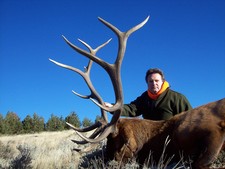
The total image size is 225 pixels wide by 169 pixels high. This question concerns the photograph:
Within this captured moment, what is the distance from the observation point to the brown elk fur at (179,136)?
433cm

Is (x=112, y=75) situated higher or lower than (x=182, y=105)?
higher

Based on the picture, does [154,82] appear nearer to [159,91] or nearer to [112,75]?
[159,91]

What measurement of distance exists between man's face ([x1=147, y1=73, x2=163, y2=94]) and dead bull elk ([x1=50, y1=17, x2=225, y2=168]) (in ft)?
3.99

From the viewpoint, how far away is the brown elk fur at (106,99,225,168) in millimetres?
4332

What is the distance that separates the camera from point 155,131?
17.1 feet

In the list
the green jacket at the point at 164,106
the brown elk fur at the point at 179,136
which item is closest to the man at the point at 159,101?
the green jacket at the point at 164,106

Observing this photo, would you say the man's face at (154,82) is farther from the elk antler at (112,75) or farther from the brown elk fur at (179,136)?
the elk antler at (112,75)

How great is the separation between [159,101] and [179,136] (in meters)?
1.87

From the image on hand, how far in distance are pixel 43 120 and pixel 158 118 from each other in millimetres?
33538

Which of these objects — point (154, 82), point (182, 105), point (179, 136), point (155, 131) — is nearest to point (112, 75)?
point (155, 131)

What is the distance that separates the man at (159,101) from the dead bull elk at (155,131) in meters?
1.07

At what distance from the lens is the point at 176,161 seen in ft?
15.6

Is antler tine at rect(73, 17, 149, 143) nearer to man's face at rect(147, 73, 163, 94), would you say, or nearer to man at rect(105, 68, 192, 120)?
man at rect(105, 68, 192, 120)

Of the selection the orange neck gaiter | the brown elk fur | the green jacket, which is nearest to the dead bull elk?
the brown elk fur
